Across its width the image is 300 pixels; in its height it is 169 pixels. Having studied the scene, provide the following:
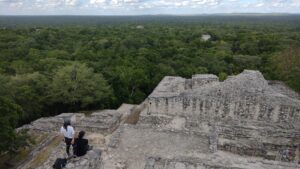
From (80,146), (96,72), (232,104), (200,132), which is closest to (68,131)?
(80,146)

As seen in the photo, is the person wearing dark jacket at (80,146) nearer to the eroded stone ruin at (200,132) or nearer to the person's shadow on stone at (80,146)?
the person's shadow on stone at (80,146)

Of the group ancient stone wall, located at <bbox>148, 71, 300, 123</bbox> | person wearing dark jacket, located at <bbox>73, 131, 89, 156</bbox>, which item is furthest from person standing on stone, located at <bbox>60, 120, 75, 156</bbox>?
ancient stone wall, located at <bbox>148, 71, 300, 123</bbox>

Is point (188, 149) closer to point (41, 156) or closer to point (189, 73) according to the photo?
point (41, 156)

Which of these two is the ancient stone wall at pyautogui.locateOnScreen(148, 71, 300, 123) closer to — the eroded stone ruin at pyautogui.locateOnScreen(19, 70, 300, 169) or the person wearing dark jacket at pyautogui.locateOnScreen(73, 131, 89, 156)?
the eroded stone ruin at pyautogui.locateOnScreen(19, 70, 300, 169)

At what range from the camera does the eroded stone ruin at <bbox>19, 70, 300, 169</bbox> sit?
7792 millimetres

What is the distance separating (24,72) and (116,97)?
8237 mm

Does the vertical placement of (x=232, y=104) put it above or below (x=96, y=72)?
above

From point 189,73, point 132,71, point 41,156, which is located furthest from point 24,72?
point 189,73

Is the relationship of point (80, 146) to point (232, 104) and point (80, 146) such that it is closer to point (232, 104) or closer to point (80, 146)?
point (80, 146)

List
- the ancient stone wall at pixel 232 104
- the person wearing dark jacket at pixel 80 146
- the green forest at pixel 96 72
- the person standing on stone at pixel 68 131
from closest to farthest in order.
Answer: the person wearing dark jacket at pixel 80 146 → the person standing on stone at pixel 68 131 → the ancient stone wall at pixel 232 104 → the green forest at pixel 96 72

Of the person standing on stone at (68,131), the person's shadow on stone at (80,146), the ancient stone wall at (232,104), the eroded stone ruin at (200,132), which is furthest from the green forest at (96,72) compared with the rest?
the ancient stone wall at (232,104)

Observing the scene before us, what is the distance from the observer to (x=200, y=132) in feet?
35.1

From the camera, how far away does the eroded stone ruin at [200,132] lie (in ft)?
25.6

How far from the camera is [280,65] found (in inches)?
934
